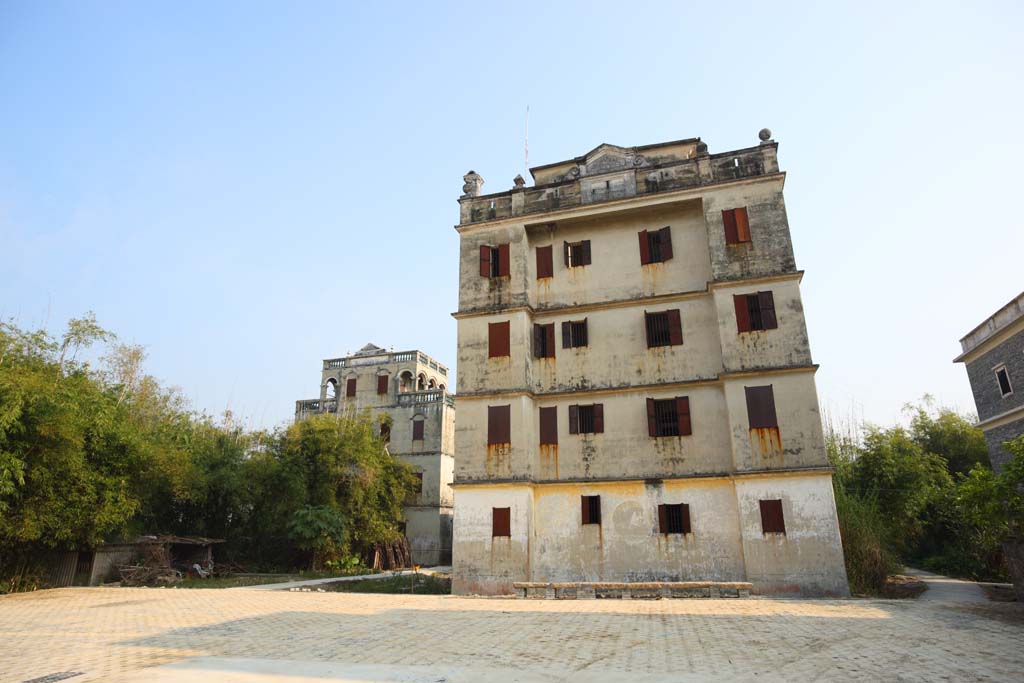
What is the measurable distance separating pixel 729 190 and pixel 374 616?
16.1 metres

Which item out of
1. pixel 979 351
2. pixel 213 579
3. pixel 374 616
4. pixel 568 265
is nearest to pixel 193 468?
pixel 213 579

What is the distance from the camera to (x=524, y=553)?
17922mm

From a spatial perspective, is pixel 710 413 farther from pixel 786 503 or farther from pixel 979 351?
pixel 979 351

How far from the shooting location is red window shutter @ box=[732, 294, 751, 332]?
1794cm

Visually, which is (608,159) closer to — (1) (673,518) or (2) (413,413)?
(1) (673,518)

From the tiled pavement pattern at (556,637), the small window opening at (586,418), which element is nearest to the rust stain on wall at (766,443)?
the tiled pavement pattern at (556,637)

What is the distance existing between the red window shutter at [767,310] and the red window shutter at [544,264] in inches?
275

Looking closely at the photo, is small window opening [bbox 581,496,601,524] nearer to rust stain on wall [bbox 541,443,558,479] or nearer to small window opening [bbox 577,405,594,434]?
rust stain on wall [bbox 541,443,558,479]

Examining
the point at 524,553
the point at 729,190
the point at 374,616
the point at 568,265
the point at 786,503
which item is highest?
the point at 729,190

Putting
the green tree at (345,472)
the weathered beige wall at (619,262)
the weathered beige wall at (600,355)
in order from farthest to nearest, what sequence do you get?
the green tree at (345,472)
the weathered beige wall at (619,262)
the weathered beige wall at (600,355)

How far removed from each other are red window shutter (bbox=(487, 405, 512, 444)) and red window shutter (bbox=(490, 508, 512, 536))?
2205 mm

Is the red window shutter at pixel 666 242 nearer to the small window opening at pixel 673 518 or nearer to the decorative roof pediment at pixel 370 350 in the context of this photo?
the small window opening at pixel 673 518

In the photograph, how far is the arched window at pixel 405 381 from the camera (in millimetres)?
36000

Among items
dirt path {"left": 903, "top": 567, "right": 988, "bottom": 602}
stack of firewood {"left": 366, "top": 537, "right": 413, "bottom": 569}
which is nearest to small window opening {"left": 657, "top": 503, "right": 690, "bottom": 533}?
dirt path {"left": 903, "top": 567, "right": 988, "bottom": 602}
